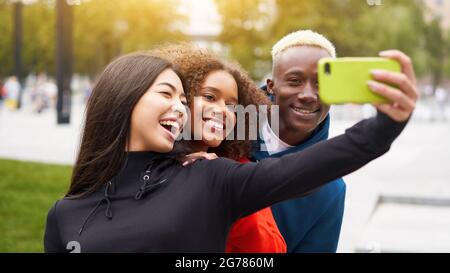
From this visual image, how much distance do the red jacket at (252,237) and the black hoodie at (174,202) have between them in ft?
0.29

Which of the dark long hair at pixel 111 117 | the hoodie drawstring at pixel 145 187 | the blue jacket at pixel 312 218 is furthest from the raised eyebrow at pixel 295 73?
the hoodie drawstring at pixel 145 187

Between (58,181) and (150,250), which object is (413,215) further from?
(150,250)

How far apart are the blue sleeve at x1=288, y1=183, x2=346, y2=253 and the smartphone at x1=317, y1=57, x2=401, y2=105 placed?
1.24 m

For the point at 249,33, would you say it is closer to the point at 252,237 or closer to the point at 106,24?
the point at 106,24

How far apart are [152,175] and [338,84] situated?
0.72 meters

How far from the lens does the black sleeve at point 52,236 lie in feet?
6.49

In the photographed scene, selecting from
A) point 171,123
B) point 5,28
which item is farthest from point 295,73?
point 5,28

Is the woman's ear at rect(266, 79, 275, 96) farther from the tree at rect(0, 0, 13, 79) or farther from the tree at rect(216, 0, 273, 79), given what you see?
the tree at rect(0, 0, 13, 79)

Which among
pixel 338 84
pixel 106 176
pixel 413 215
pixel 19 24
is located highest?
pixel 19 24

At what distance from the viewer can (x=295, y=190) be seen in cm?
169

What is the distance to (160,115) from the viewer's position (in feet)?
6.42

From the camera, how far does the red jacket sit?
78.1 inches

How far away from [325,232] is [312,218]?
86 millimetres
